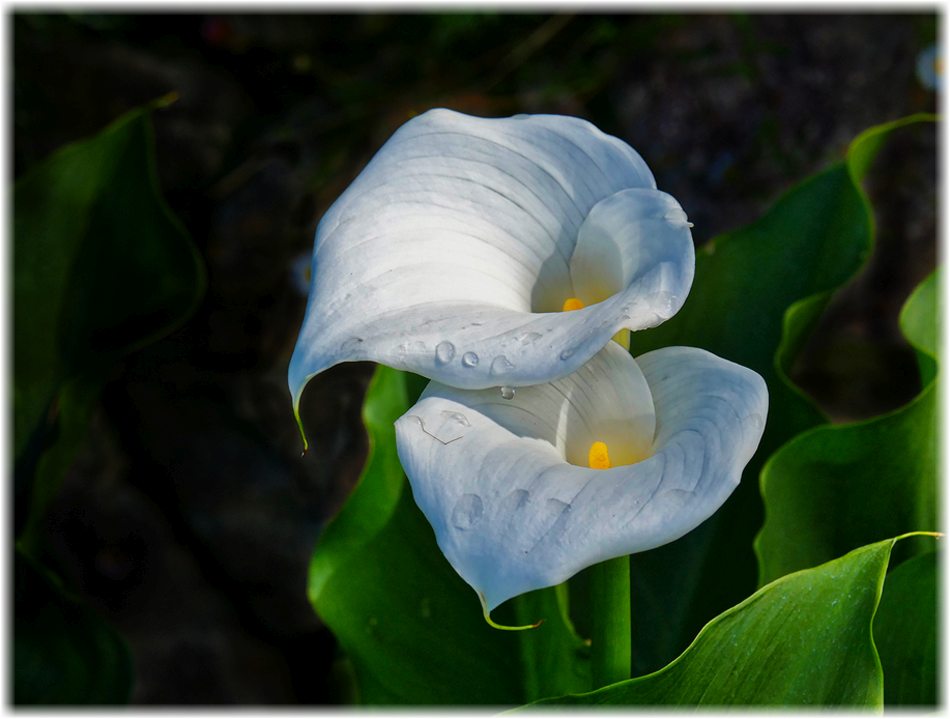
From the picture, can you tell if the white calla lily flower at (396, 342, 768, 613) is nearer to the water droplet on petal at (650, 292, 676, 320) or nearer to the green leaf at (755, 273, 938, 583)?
the water droplet on petal at (650, 292, 676, 320)

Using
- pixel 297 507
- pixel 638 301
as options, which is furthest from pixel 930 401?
pixel 297 507

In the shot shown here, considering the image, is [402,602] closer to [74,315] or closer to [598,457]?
[598,457]

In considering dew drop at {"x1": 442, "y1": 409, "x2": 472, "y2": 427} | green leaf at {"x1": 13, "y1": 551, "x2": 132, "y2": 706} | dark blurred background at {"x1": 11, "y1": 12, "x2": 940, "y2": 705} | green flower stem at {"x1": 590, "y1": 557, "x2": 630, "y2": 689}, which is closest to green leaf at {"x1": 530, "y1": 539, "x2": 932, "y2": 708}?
green flower stem at {"x1": 590, "y1": 557, "x2": 630, "y2": 689}

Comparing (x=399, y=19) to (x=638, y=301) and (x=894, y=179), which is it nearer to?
(x=894, y=179)

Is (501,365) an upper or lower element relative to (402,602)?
upper

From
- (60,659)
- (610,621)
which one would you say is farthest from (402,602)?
(60,659)

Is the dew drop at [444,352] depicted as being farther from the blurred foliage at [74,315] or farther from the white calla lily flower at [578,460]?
the blurred foliage at [74,315]

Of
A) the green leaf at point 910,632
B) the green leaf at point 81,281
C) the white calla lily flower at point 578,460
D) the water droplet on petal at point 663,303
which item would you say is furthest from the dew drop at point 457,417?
the green leaf at point 81,281
